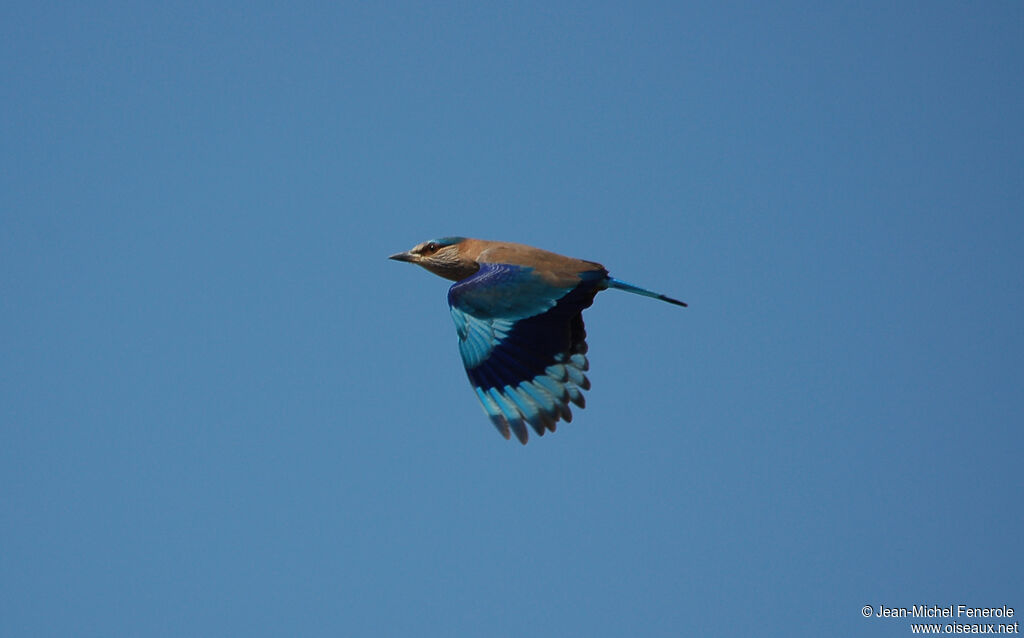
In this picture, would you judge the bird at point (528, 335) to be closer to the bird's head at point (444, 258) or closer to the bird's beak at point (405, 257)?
the bird's head at point (444, 258)

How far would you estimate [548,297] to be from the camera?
34.6 feet

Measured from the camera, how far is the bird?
10234 millimetres

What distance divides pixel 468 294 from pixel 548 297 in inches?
27.8

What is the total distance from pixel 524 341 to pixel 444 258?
2.06 m

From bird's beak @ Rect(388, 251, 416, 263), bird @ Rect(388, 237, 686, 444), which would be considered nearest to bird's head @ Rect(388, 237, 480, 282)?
bird's beak @ Rect(388, 251, 416, 263)

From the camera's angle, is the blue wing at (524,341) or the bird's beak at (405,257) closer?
the blue wing at (524,341)

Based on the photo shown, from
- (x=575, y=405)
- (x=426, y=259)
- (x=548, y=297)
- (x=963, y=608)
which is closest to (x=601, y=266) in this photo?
(x=548, y=297)

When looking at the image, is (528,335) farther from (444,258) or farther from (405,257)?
(405,257)

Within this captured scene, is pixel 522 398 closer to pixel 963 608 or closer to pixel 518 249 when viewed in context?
pixel 518 249

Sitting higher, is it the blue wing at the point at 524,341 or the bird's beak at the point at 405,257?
the bird's beak at the point at 405,257

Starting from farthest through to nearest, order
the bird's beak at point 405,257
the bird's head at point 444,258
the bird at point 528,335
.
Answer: the bird's beak at point 405,257 → the bird's head at point 444,258 → the bird at point 528,335

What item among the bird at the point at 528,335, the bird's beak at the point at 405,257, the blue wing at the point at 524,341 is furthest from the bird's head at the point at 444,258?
the blue wing at the point at 524,341

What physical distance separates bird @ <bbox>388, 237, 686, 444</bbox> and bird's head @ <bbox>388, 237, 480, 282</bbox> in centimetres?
109

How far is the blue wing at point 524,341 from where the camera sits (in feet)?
33.7
